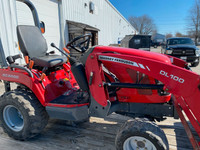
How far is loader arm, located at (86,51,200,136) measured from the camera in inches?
64.3

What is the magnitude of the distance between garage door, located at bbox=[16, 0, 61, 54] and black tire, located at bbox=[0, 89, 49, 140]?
5020 mm

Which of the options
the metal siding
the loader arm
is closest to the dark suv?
the metal siding

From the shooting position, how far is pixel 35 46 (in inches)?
115

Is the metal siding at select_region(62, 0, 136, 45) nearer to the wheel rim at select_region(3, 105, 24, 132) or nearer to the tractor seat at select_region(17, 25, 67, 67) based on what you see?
the tractor seat at select_region(17, 25, 67, 67)

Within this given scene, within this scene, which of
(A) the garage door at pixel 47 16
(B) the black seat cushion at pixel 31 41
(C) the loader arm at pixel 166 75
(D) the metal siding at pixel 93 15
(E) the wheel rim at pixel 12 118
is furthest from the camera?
(D) the metal siding at pixel 93 15

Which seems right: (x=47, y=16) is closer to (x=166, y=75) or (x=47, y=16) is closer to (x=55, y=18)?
(x=55, y=18)

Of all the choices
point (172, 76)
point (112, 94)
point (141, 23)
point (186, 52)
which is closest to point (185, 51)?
point (186, 52)

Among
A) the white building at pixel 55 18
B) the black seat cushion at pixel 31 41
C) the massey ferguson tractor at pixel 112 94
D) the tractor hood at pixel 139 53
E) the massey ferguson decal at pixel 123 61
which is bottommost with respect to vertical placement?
the massey ferguson tractor at pixel 112 94

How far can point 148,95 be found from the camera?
2146 mm

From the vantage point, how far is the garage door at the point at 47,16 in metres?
6.64

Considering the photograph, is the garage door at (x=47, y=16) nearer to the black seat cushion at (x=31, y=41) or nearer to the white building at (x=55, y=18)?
the white building at (x=55, y=18)

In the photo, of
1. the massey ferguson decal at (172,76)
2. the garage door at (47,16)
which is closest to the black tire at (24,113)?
the massey ferguson decal at (172,76)

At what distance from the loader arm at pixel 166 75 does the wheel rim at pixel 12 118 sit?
142 centimetres

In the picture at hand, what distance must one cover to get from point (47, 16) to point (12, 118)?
6604 millimetres
